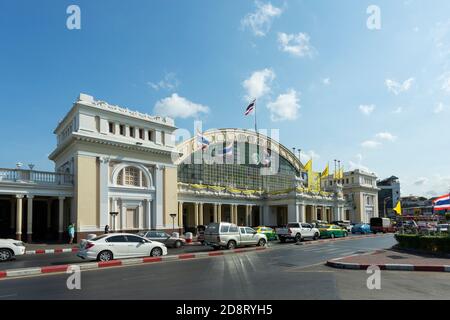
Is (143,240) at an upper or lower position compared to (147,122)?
lower

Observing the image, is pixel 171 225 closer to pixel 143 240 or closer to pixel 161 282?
pixel 143 240

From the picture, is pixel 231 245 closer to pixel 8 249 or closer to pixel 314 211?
pixel 8 249

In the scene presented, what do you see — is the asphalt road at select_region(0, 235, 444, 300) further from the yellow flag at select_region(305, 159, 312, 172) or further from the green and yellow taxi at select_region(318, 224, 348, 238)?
the yellow flag at select_region(305, 159, 312, 172)

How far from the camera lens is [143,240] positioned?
744 inches

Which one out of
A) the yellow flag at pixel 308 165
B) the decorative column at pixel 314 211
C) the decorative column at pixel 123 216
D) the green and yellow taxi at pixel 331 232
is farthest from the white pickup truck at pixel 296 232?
the yellow flag at pixel 308 165

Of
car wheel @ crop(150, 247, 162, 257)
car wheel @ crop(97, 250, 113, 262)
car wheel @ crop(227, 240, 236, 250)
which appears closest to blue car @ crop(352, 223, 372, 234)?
car wheel @ crop(227, 240, 236, 250)

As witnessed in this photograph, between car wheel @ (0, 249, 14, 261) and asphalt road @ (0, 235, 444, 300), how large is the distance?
776 centimetres

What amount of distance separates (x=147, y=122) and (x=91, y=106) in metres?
→ 6.71

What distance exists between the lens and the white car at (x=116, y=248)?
1695cm

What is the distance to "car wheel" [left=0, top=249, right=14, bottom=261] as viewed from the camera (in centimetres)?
1892

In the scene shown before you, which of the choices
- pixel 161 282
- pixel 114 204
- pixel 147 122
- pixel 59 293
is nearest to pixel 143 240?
pixel 161 282

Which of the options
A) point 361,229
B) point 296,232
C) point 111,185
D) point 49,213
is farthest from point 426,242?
point 49,213

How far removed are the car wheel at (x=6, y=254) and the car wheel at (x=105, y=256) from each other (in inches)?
234

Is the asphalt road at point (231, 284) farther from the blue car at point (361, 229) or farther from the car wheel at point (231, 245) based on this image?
the blue car at point (361, 229)
